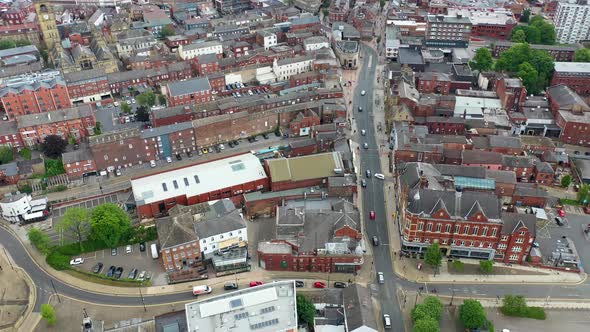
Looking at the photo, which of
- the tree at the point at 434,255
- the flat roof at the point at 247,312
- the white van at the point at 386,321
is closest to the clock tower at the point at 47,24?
the flat roof at the point at 247,312

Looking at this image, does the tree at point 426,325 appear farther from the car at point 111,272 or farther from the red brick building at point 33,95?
the red brick building at point 33,95

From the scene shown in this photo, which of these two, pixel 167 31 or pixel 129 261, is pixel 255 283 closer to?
pixel 129 261

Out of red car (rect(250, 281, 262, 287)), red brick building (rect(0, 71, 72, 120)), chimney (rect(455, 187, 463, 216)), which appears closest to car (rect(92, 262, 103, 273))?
red car (rect(250, 281, 262, 287))

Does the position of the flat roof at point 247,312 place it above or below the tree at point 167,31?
below

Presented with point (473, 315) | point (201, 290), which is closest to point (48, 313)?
point (201, 290)

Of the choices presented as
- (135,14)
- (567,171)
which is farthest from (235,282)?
(135,14)

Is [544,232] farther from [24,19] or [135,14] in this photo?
[24,19]

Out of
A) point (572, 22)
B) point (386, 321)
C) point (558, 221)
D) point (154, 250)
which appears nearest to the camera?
point (386, 321)
